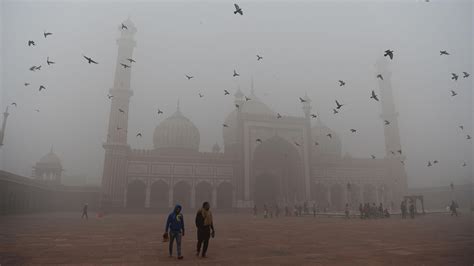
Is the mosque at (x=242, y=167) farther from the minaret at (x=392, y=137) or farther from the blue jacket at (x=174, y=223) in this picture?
the blue jacket at (x=174, y=223)

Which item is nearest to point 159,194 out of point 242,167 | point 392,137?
point 242,167

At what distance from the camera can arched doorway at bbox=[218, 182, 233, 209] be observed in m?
32.1

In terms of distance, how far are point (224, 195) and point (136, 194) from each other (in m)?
8.21

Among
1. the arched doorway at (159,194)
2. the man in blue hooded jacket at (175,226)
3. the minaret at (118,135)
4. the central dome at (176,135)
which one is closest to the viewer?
the man in blue hooded jacket at (175,226)

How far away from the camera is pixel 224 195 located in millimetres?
32344

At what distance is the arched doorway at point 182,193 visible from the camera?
31078mm

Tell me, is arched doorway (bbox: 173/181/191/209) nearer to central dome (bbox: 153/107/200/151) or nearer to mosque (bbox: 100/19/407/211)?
mosque (bbox: 100/19/407/211)

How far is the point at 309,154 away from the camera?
35.1m

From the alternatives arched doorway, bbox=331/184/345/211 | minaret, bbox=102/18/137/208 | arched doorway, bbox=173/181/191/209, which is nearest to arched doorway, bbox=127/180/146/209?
minaret, bbox=102/18/137/208

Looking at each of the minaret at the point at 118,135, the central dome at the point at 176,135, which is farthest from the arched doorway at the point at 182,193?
the central dome at the point at 176,135

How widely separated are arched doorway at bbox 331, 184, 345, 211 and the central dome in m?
15.8

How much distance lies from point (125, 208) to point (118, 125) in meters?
7.88

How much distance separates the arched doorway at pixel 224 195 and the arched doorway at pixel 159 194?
5.02 metres

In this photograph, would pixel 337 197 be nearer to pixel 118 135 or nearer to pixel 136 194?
pixel 136 194
